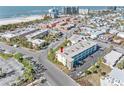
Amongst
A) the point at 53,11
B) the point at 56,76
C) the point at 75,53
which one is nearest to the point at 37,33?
the point at 53,11

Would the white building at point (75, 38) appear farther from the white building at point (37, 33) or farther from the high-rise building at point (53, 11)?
the white building at point (37, 33)

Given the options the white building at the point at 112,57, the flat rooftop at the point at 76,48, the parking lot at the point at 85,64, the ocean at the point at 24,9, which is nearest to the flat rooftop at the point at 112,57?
the white building at the point at 112,57

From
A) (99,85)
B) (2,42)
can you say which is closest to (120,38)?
(99,85)

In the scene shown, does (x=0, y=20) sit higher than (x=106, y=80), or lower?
higher

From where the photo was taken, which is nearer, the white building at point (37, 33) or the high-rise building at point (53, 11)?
the high-rise building at point (53, 11)

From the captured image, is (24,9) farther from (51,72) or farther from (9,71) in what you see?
(51,72)
